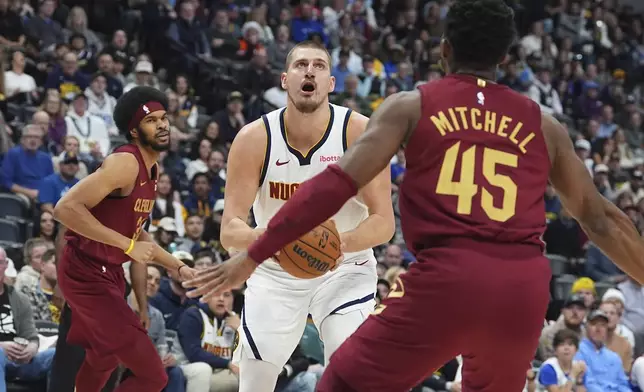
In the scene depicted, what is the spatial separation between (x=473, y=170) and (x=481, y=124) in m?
0.17

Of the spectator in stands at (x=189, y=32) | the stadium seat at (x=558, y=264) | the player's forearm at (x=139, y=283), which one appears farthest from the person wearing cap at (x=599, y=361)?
the spectator in stands at (x=189, y=32)

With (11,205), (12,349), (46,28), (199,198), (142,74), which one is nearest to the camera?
(12,349)

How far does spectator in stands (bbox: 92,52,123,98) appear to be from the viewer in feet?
45.0

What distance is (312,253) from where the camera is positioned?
4.74 metres

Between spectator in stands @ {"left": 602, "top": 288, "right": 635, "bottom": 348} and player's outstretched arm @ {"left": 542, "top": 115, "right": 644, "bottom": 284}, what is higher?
player's outstretched arm @ {"left": 542, "top": 115, "right": 644, "bottom": 284}

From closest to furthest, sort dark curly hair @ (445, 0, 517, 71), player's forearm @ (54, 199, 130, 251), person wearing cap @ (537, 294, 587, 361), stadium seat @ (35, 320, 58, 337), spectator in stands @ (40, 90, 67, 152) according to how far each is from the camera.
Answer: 1. dark curly hair @ (445, 0, 517, 71)
2. player's forearm @ (54, 199, 130, 251)
3. stadium seat @ (35, 320, 58, 337)
4. person wearing cap @ (537, 294, 587, 361)
5. spectator in stands @ (40, 90, 67, 152)

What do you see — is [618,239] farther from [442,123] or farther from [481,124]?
[442,123]

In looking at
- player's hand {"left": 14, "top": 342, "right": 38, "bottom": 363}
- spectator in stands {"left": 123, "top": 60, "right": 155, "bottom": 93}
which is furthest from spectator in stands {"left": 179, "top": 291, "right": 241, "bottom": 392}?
spectator in stands {"left": 123, "top": 60, "right": 155, "bottom": 93}

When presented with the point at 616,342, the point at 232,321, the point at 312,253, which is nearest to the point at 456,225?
the point at 312,253

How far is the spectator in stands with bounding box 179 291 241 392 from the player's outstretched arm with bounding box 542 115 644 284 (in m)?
5.32

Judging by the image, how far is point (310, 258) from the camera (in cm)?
475

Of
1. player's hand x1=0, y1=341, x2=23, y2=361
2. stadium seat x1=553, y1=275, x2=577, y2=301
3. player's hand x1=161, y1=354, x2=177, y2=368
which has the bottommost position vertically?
stadium seat x1=553, y1=275, x2=577, y2=301

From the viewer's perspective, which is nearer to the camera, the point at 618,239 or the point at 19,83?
the point at 618,239

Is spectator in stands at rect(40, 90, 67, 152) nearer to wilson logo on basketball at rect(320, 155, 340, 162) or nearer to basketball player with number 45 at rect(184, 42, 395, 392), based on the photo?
basketball player with number 45 at rect(184, 42, 395, 392)
